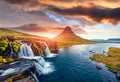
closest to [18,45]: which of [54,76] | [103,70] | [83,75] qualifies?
[54,76]

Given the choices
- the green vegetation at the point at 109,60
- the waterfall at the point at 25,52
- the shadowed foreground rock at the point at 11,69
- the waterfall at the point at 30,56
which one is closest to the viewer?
the shadowed foreground rock at the point at 11,69

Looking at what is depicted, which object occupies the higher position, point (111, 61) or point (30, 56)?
point (30, 56)

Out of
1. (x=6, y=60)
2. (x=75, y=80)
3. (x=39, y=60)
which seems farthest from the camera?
(x=39, y=60)

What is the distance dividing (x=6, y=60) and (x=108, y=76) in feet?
77.9

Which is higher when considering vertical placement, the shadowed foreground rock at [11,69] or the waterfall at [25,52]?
the waterfall at [25,52]

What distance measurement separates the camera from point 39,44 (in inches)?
2445

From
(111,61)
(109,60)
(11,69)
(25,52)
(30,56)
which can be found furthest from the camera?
(109,60)

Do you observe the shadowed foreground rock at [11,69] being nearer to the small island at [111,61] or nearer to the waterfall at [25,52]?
the waterfall at [25,52]

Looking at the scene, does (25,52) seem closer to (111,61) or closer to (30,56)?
(30,56)

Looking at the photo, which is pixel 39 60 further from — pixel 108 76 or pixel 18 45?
pixel 108 76

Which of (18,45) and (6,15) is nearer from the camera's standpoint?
(18,45)

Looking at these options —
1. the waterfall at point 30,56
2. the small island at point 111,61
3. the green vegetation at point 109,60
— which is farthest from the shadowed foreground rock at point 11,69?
the green vegetation at point 109,60

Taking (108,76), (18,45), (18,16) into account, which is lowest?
(108,76)

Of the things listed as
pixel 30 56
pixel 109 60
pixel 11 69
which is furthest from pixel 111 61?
pixel 11 69
